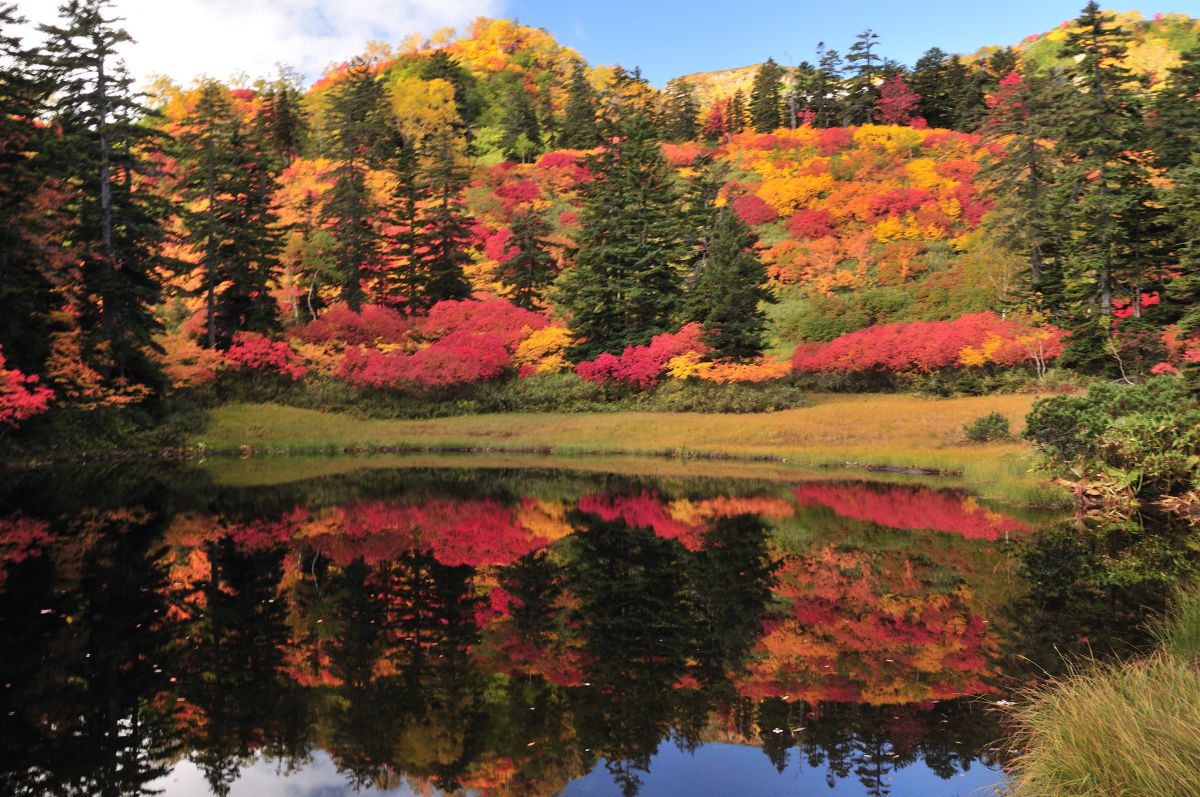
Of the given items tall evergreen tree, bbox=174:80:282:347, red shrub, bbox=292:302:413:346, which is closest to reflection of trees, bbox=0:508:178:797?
tall evergreen tree, bbox=174:80:282:347

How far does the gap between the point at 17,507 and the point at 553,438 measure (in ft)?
72.5

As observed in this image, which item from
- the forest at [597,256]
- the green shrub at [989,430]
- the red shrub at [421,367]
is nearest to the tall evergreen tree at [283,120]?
the forest at [597,256]

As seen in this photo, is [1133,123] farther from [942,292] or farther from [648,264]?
[648,264]

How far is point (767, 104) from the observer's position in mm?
88875

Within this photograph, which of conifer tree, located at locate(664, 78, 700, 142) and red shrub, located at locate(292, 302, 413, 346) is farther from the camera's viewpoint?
conifer tree, located at locate(664, 78, 700, 142)

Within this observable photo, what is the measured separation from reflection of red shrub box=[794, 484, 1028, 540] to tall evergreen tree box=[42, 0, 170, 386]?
29.4 metres

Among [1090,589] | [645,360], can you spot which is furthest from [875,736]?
[645,360]

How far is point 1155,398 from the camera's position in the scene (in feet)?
62.4

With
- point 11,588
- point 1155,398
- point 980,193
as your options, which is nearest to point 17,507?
point 11,588

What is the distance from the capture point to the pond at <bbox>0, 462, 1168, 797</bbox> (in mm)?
6875

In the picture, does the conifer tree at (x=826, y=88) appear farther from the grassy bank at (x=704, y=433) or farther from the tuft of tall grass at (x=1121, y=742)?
the tuft of tall grass at (x=1121, y=742)

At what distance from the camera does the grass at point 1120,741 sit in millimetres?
4598

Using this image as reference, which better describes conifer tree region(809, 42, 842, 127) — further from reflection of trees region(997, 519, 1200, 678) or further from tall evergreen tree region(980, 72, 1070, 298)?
reflection of trees region(997, 519, 1200, 678)

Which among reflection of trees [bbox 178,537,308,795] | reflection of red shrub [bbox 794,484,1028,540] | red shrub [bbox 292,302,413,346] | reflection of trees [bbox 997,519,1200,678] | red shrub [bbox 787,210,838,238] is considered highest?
red shrub [bbox 787,210,838,238]
